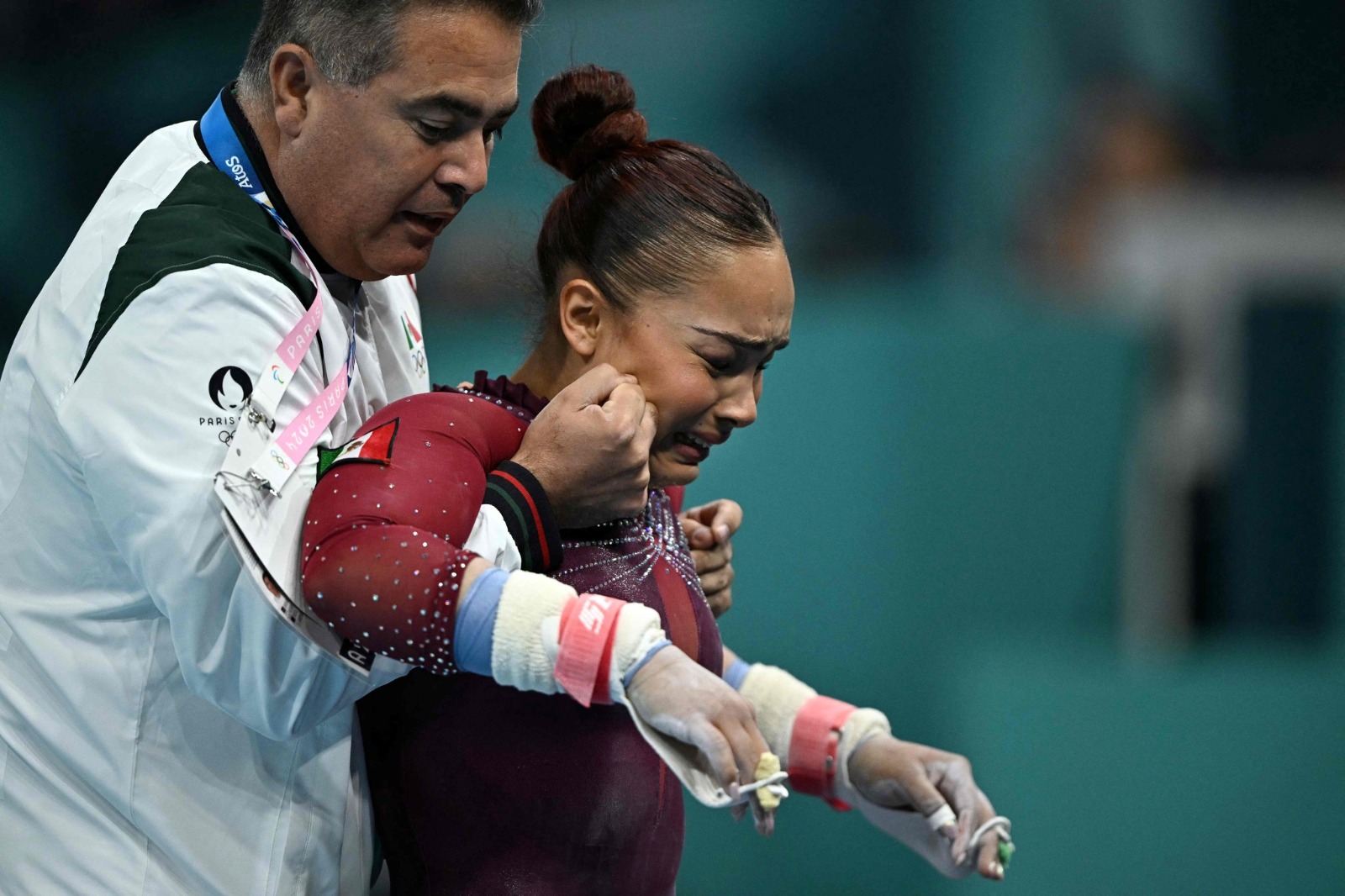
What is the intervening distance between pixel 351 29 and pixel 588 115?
31cm

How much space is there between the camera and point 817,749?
1.77 metres

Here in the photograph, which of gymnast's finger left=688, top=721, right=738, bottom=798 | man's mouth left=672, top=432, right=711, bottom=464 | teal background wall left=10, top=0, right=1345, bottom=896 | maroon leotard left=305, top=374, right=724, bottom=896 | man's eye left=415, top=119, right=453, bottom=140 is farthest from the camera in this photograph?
teal background wall left=10, top=0, right=1345, bottom=896

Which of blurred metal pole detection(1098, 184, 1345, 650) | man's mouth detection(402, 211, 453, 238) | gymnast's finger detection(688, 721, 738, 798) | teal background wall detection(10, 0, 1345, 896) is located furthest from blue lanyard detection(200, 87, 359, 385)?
blurred metal pole detection(1098, 184, 1345, 650)

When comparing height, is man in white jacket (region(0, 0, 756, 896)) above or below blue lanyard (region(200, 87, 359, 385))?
below

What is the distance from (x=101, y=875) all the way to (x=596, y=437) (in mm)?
652

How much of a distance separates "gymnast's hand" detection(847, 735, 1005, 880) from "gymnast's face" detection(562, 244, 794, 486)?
1.46 feet

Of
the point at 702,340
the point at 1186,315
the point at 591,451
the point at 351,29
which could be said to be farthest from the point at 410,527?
the point at 1186,315

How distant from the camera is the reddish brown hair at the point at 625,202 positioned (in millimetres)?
1592

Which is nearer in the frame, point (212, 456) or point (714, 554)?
point (212, 456)

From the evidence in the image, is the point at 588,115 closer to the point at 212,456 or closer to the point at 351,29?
the point at 351,29

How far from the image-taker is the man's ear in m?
1.54

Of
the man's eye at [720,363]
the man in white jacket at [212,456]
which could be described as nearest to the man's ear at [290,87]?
the man in white jacket at [212,456]

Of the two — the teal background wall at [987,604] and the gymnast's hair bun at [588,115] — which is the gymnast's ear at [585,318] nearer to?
Result: the gymnast's hair bun at [588,115]

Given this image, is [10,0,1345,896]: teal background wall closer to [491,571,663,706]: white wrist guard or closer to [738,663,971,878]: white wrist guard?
[738,663,971,878]: white wrist guard
